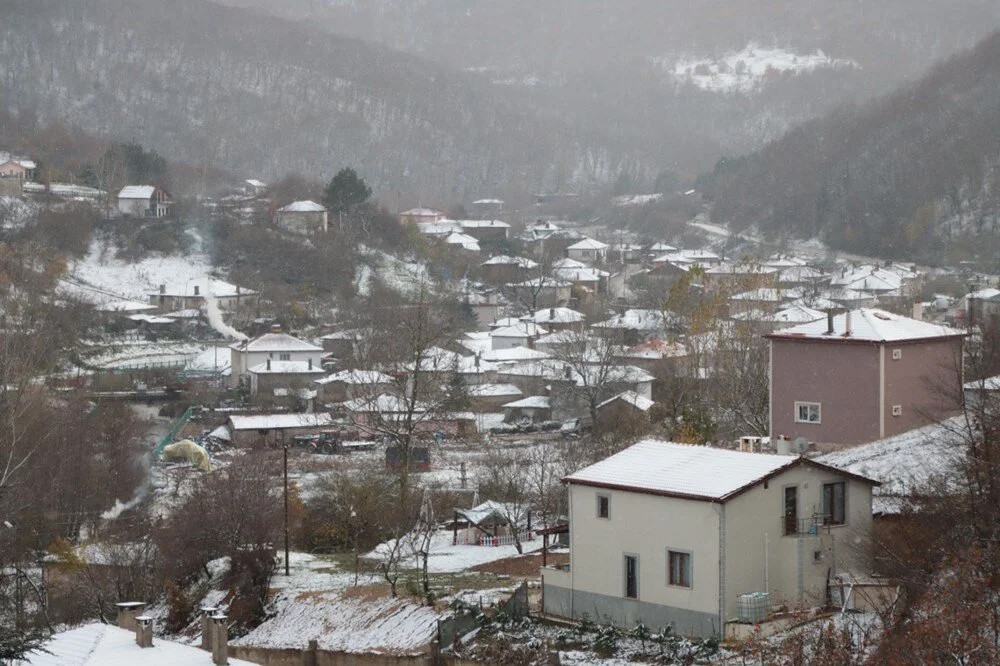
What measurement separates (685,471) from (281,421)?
20560 millimetres

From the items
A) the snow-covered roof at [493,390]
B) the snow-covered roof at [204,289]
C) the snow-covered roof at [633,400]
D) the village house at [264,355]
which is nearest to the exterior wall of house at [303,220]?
the snow-covered roof at [204,289]

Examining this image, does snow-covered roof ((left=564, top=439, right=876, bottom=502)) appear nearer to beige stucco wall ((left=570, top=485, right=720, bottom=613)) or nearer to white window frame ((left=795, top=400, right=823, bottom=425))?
beige stucco wall ((left=570, top=485, right=720, bottom=613))

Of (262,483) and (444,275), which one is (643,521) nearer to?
(262,483)

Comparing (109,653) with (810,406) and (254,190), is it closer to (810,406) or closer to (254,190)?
(810,406)

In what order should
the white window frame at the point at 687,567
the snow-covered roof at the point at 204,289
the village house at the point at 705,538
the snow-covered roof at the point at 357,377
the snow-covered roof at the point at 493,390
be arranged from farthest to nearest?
the snow-covered roof at the point at 204,289 < the snow-covered roof at the point at 493,390 < the snow-covered roof at the point at 357,377 < the white window frame at the point at 687,567 < the village house at the point at 705,538

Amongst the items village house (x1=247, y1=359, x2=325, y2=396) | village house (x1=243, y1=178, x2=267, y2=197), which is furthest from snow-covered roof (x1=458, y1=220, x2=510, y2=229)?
village house (x1=247, y1=359, x2=325, y2=396)

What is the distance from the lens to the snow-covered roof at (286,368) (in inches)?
1660

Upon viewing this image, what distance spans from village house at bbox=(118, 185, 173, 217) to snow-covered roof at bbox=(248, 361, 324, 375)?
2136 centimetres

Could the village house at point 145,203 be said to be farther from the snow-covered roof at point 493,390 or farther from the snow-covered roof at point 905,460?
the snow-covered roof at point 905,460

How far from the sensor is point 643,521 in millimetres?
16609

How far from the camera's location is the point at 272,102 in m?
162

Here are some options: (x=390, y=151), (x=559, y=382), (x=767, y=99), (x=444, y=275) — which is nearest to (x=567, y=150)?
(x=390, y=151)

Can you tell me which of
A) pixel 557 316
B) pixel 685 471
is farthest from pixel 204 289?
pixel 685 471

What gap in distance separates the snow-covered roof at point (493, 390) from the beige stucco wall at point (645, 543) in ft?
75.1
